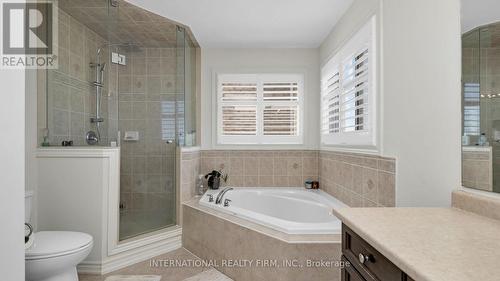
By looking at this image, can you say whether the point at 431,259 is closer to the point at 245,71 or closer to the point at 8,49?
the point at 8,49

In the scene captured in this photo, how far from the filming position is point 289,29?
288 cm

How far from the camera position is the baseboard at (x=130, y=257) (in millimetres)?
2189

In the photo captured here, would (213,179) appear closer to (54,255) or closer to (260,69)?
(260,69)

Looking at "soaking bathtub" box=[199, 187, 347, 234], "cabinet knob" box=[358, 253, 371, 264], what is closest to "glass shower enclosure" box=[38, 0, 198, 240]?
"soaking bathtub" box=[199, 187, 347, 234]

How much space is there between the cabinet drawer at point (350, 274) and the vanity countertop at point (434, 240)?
18cm

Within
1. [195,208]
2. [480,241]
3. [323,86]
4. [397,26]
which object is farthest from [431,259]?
[323,86]

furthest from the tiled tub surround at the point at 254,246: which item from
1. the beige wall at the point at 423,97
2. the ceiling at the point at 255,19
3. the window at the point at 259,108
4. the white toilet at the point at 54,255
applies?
the ceiling at the point at 255,19

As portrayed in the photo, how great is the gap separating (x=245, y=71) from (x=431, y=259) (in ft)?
10.1

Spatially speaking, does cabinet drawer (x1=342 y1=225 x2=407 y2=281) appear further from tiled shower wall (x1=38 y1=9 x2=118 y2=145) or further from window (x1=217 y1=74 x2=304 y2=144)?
window (x1=217 y1=74 x2=304 y2=144)

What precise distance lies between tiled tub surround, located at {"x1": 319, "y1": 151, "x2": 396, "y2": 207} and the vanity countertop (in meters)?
0.59

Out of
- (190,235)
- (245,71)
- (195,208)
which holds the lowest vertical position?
(190,235)

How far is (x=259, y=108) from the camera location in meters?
3.43

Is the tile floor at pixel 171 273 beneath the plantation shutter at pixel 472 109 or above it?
beneath

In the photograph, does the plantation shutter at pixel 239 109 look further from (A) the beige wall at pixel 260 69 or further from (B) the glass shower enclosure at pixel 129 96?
(B) the glass shower enclosure at pixel 129 96
